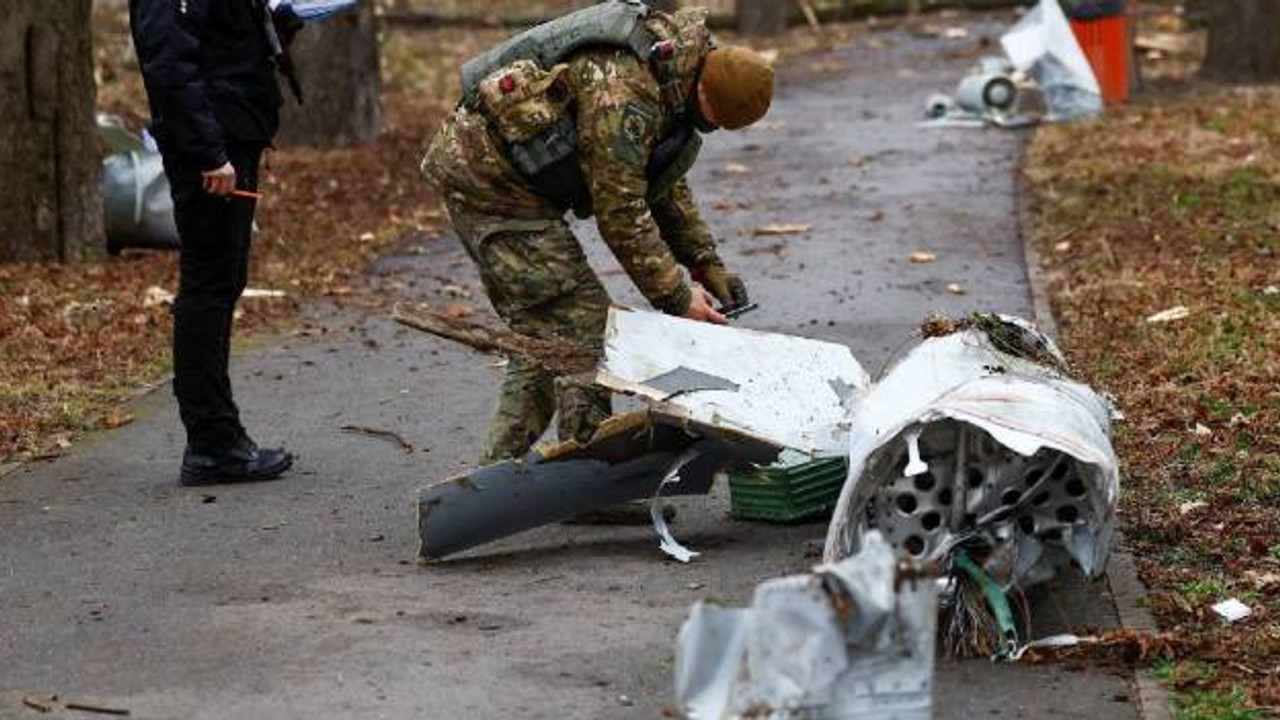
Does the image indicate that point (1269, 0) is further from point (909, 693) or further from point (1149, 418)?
point (909, 693)

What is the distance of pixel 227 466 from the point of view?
26.4 feet

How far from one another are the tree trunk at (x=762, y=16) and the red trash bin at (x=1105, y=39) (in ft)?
22.3

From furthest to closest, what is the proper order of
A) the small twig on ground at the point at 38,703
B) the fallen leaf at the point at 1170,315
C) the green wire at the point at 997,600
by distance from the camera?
the fallen leaf at the point at 1170,315 < the green wire at the point at 997,600 < the small twig on ground at the point at 38,703

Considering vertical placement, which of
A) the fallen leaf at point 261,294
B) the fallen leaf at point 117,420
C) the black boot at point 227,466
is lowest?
the fallen leaf at point 261,294

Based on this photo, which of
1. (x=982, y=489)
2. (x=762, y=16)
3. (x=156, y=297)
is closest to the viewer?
(x=982, y=489)

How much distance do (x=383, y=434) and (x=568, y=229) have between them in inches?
74.3

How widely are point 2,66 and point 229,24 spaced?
4969 millimetres

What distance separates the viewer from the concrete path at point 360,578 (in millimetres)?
5719

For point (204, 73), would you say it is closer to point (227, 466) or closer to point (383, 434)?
point (227, 466)

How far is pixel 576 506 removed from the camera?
7102mm

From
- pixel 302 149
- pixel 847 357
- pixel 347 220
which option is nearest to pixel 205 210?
pixel 847 357

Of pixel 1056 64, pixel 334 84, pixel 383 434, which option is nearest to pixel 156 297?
pixel 383 434

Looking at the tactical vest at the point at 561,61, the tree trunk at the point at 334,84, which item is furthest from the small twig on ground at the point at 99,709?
the tree trunk at the point at 334,84

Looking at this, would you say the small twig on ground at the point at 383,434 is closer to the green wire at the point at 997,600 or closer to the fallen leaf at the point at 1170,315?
the green wire at the point at 997,600
